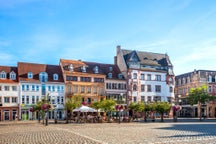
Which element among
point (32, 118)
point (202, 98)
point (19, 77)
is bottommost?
point (32, 118)

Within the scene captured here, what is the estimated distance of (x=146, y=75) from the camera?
6900 cm

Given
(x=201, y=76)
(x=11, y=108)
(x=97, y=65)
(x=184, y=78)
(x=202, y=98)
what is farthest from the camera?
(x=184, y=78)

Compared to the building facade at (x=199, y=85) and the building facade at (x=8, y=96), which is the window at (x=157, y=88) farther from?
the building facade at (x=8, y=96)

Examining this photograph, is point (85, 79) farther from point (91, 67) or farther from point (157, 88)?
point (157, 88)

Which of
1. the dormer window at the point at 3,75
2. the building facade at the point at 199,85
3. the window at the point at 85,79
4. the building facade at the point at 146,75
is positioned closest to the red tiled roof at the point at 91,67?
the window at the point at 85,79

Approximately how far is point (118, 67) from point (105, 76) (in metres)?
7.15

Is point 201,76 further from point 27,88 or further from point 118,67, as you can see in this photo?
point 27,88

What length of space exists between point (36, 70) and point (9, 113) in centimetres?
1026

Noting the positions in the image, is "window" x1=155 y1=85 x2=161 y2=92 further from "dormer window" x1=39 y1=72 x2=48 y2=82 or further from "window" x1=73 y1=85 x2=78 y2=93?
"dormer window" x1=39 y1=72 x2=48 y2=82

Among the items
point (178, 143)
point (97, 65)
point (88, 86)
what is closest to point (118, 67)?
point (97, 65)

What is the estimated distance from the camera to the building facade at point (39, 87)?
5619 cm

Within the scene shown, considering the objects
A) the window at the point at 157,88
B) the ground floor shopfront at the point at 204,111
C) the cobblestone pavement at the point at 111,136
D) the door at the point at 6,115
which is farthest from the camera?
the ground floor shopfront at the point at 204,111

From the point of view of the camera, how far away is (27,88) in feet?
186

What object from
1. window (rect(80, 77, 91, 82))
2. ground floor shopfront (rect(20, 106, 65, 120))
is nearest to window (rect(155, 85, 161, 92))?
window (rect(80, 77, 91, 82))
